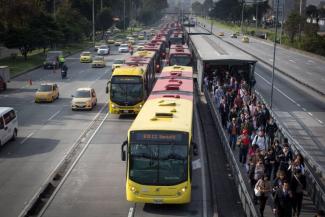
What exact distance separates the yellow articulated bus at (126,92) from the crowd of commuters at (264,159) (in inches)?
200

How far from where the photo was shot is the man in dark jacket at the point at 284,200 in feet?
47.3

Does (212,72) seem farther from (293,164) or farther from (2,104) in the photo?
(293,164)

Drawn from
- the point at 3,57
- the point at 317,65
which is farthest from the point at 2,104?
the point at 317,65

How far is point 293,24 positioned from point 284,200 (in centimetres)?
10651

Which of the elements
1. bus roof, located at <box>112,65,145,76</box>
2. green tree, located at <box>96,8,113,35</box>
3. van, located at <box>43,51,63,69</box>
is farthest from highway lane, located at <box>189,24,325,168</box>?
green tree, located at <box>96,8,113,35</box>

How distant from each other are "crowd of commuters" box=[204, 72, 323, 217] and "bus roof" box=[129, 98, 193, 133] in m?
2.34

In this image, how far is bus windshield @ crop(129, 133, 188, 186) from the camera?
55.2 feet

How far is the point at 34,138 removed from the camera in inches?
1073

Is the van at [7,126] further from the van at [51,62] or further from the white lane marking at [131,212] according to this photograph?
the van at [51,62]

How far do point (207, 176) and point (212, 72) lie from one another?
20.1m

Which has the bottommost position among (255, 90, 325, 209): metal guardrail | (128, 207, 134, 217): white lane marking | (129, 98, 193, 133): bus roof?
(128, 207, 134, 217): white lane marking

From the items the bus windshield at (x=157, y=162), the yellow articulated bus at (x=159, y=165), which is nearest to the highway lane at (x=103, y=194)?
the yellow articulated bus at (x=159, y=165)

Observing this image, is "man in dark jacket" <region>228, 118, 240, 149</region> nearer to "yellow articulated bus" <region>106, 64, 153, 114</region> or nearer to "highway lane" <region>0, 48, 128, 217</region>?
"highway lane" <region>0, 48, 128, 217</region>

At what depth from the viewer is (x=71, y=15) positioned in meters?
99.3
